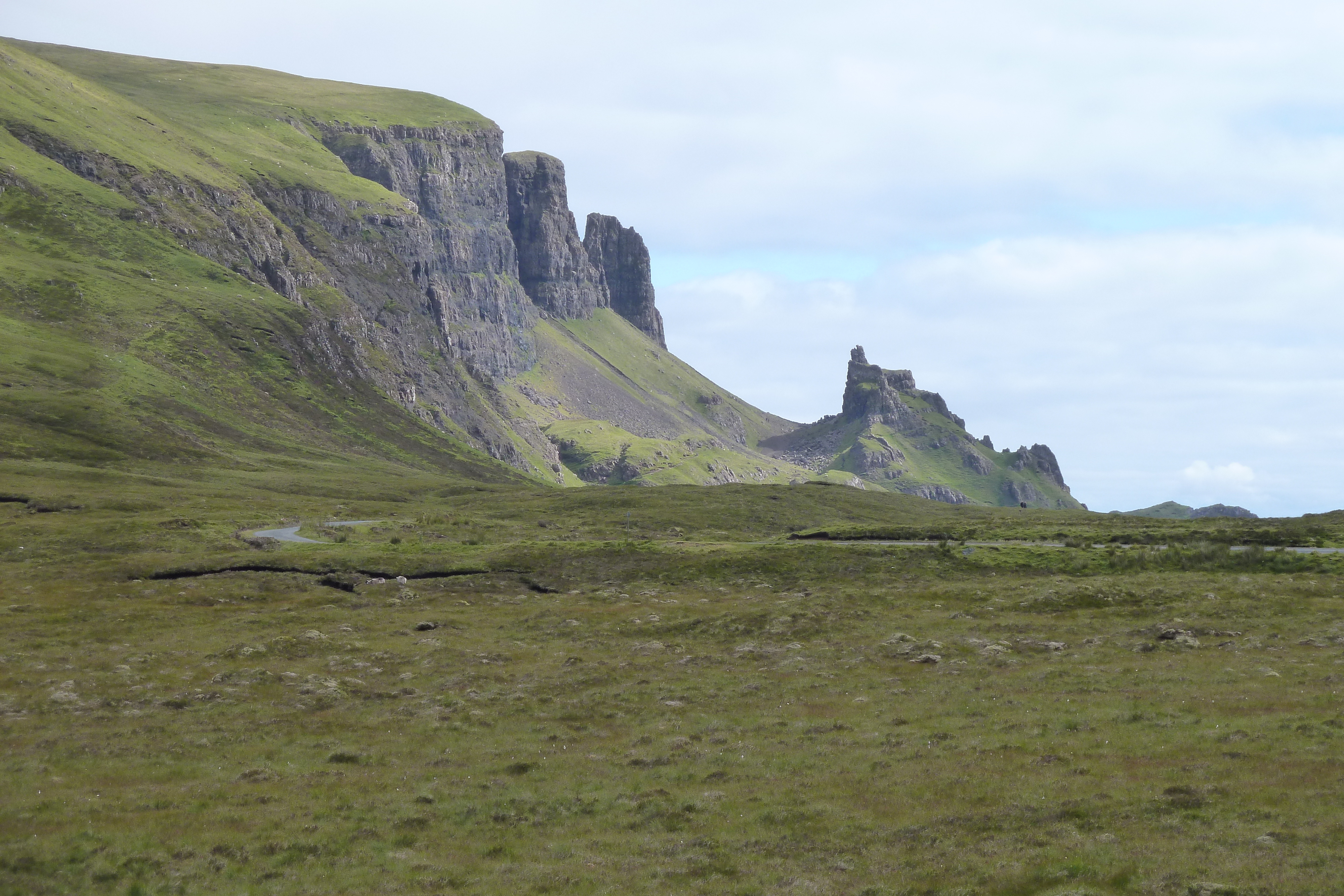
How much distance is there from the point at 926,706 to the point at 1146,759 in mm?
13933

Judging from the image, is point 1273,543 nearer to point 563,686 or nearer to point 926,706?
point 926,706

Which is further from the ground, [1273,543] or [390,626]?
[1273,543]

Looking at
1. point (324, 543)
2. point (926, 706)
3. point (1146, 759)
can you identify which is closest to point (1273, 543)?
point (926, 706)

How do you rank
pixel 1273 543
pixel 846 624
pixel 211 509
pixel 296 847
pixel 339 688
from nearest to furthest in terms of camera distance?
pixel 296 847, pixel 339 688, pixel 846 624, pixel 1273 543, pixel 211 509

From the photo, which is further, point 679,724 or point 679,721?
point 679,721

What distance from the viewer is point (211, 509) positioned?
15275 centimetres

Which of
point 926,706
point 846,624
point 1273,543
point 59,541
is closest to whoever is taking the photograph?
point 926,706

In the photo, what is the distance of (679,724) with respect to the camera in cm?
5041

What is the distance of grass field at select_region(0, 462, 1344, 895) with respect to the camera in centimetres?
3127

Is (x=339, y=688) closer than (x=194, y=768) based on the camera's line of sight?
No

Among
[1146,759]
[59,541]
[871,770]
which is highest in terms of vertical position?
[1146,759]

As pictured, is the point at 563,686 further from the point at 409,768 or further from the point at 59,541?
the point at 59,541

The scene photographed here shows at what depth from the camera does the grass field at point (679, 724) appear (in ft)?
103

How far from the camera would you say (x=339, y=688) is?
194 feet
